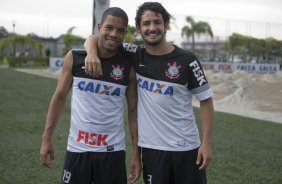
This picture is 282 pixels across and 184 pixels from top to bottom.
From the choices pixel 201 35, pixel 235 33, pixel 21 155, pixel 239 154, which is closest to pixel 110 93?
pixel 21 155

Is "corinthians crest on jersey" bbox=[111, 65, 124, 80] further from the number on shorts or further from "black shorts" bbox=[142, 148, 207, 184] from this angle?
the number on shorts

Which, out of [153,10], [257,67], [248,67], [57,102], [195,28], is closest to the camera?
[153,10]

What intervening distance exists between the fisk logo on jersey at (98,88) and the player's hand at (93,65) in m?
0.12

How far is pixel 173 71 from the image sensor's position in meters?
3.00

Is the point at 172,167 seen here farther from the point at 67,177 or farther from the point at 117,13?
the point at 117,13

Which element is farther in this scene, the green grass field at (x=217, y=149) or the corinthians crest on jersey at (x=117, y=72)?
the green grass field at (x=217, y=149)

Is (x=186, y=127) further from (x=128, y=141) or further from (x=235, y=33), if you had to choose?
(x=235, y=33)

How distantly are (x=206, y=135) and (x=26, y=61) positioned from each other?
45279 millimetres

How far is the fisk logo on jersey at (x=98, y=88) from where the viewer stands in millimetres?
3094

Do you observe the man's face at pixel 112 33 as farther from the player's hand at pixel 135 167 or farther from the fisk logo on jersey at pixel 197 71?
the player's hand at pixel 135 167

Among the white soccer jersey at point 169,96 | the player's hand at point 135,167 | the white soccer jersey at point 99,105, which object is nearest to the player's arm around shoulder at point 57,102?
the white soccer jersey at point 99,105

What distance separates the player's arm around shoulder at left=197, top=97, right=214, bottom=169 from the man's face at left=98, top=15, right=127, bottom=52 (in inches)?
29.9

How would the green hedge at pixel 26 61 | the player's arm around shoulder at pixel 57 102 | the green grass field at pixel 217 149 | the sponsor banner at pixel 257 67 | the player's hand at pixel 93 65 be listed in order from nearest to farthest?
the player's hand at pixel 93 65
the player's arm around shoulder at pixel 57 102
the green grass field at pixel 217 149
the sponsor banner at pixel 257 67
the green hedge at pixel 26 61

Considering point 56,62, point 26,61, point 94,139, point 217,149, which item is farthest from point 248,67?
point 94,139
